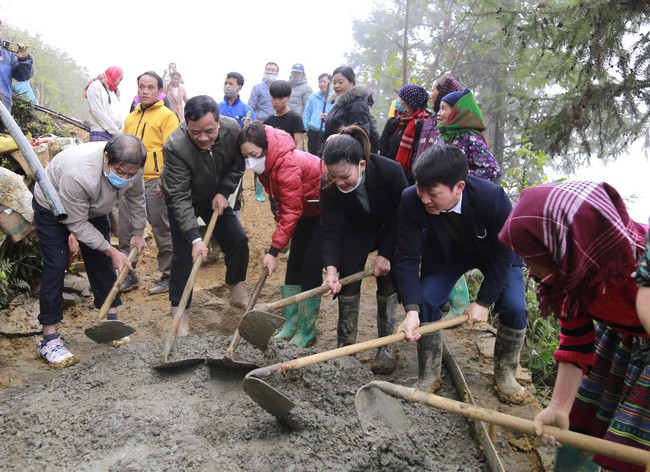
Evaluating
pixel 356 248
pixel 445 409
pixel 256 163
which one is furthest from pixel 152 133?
pixel 445 409

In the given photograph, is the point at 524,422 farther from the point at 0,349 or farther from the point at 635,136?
the point at 0,349

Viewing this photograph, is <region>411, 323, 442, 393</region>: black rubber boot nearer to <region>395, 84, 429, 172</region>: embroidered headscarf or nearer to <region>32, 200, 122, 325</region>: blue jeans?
<region>395, 84, 429, 172</region>: embroidered headscarf

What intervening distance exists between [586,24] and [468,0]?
710cm

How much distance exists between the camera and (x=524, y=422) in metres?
1.99

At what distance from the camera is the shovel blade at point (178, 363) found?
10.9 feet

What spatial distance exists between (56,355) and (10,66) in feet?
11.0

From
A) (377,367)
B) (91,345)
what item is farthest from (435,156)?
(91,345)

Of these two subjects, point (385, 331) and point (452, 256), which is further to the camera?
point (385, 331)

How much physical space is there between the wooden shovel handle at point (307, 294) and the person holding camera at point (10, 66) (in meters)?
3.84

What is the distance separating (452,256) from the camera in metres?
3.26

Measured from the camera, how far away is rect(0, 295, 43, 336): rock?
14.0ft

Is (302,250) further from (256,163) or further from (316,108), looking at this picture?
→ (316,108)

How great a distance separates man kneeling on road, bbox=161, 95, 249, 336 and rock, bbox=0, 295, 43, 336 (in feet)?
4.39

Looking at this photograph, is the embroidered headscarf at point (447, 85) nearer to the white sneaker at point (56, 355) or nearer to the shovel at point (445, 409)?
Answer: the shovel at point (445, 409)
